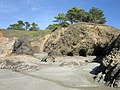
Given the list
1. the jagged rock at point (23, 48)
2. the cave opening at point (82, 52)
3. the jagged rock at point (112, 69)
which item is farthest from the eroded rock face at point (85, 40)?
the jagged rock at point (112, 69)

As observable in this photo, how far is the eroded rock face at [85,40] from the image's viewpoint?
1051 inches

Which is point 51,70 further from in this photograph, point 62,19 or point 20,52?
point 62,19

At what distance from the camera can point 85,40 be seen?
Answer: 27984mm

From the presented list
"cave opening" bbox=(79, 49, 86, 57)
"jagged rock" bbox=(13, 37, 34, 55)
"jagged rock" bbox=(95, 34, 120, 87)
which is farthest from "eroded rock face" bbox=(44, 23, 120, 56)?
"jagged rock" bbox=(95, 34, 120, 87)

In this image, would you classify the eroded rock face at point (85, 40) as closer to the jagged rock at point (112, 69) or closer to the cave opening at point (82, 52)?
the cave opening at point (82, 52)

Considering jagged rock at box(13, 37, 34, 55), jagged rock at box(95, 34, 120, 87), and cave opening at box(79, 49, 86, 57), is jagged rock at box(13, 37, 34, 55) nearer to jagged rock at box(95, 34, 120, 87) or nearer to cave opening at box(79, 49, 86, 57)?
cave opening at box(79, 49, 86, 57)

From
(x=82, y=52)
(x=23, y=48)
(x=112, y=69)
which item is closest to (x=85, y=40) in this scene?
(x=82, y=52)

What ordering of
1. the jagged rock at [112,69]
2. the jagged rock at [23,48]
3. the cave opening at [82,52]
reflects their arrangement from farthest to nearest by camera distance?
the jagged rock at [23,48] < the cave opening at [82,52] < the jagged rock at [112,69]

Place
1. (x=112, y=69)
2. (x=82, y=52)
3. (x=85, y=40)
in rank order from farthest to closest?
(x=85, y=40), (x=82, y=52), (x=112, y=69)

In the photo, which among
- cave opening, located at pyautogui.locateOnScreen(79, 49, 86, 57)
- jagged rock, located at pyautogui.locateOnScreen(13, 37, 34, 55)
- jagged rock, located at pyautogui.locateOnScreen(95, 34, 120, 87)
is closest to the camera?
jagged rock, located at pyautogui.locateOnScreen(95, 34, 120, 87)

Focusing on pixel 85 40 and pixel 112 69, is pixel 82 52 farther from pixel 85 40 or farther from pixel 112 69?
pixel 112 69

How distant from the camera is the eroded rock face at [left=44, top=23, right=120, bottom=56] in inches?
1051

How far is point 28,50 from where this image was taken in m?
28.6

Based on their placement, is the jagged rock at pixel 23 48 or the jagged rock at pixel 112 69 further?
the jagged rock at pixel 23 48
